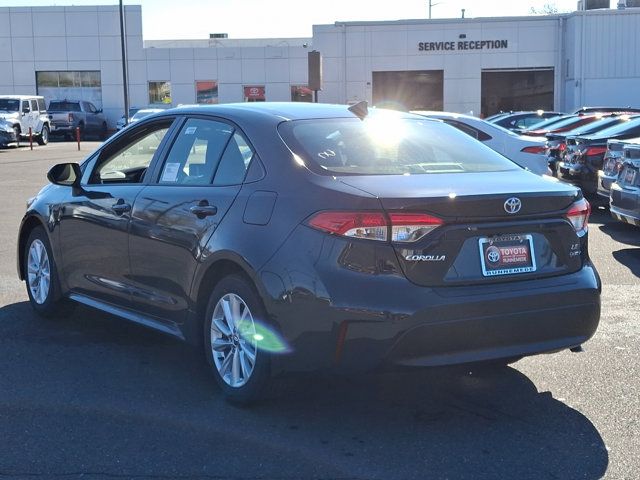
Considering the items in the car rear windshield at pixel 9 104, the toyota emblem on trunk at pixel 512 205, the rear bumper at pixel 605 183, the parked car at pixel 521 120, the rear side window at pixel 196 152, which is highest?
the car rear windshield at pixel 9 104

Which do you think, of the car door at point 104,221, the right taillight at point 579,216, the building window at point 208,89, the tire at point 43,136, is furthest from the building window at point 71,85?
the right taillight at point 579,216

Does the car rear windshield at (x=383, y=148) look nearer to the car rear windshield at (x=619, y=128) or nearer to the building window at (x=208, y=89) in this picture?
the car rear windshield at (x=619, y=128)

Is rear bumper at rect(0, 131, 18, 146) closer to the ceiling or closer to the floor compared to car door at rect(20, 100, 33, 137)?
closer to the floor

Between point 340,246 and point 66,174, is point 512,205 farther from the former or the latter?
point 66,174

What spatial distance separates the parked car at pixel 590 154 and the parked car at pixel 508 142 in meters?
0.63

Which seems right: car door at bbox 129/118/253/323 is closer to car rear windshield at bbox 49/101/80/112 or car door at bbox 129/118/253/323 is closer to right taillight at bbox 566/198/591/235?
right taillight at bbox 566/198/591/235

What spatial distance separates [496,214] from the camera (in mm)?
4406

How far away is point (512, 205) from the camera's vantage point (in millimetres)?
4441

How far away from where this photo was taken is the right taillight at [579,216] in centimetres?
471

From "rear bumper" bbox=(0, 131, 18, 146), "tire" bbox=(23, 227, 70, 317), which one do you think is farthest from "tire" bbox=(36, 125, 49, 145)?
"tire" bbox=(23, 227, 70, 317)

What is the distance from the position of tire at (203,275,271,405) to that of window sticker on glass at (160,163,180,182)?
3.07 ft

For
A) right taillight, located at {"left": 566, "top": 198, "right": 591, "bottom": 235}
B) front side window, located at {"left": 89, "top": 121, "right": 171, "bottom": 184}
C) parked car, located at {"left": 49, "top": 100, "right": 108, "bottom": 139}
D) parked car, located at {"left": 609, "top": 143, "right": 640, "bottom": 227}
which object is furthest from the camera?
parked car, located at {"left": 49, "top": 100, "right": 108, "bottom": 139}

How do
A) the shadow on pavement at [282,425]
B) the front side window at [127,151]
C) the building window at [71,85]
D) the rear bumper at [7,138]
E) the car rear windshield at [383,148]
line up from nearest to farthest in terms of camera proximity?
the shadow on pavement at [282,425], the car rear windshield at [383,148], the front side window at [127,151], the rear bumper at [7,138], the building window at [71,85]

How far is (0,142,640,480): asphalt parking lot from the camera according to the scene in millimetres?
4039
